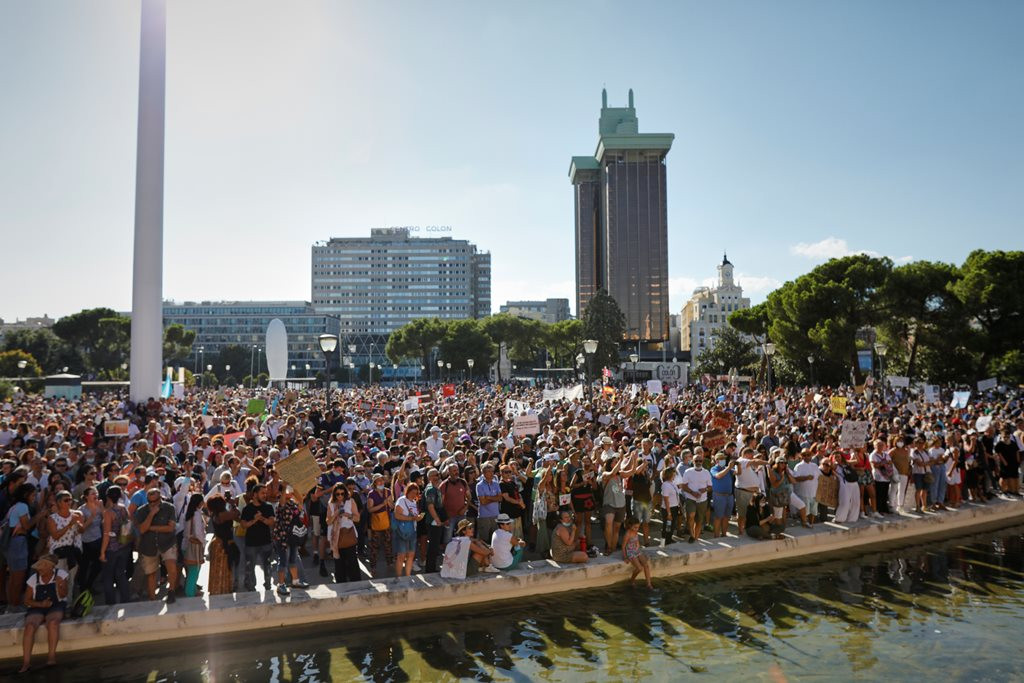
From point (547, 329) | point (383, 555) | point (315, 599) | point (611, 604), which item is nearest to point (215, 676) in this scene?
point (315, 599)

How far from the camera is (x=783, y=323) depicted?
168ft

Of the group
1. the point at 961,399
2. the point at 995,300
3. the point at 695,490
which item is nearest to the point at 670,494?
the point at 695,490

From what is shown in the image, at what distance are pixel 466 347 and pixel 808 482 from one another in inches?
3214

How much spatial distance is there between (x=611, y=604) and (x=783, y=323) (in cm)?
4659

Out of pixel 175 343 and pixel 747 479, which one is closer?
pixel 747 479

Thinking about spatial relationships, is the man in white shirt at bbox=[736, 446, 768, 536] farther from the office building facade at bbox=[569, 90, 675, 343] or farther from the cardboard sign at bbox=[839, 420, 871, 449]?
the office building facade at bbox=[569, 90, 675, 343]

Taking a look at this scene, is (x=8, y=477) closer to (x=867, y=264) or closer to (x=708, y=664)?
(x=708, y=664)

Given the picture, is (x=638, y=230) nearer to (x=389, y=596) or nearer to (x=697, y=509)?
(x=697, y=509)

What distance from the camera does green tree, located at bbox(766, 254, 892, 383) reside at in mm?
46375

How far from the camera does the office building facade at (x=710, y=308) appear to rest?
146750 mm

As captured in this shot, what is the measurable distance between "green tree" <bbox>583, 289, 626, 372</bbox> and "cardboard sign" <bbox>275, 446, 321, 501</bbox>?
87355 mm

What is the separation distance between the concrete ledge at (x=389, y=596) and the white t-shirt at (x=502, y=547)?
7.7 inches

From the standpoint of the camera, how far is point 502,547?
9.91m

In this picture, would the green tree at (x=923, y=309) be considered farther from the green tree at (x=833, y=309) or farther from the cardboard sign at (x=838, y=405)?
the cardboard sign at (x=838, y=405)
